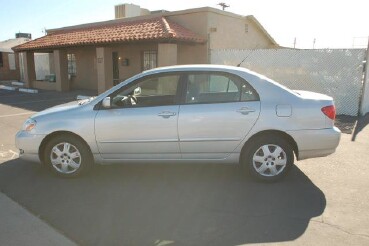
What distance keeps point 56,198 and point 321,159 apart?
14.7 ft

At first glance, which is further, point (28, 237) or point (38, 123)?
point (38, 123)

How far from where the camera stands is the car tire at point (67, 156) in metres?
4.82

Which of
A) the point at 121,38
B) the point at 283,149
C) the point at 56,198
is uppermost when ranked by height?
the point at 121,38

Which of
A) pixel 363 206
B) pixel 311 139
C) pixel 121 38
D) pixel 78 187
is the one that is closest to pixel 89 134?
pixel 78 187

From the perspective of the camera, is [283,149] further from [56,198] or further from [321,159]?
[56,198]

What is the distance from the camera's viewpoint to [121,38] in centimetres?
1437

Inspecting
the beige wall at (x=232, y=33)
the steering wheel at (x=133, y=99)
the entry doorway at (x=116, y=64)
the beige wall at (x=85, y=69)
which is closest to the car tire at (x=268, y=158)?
the steering wheel at (x=133, y=99)

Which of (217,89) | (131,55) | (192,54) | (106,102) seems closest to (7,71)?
(131,55)

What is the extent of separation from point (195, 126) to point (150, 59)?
1232cm

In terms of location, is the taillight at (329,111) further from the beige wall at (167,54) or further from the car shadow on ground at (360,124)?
the beige wall at (167,54)

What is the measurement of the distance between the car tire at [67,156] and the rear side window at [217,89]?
1737mm

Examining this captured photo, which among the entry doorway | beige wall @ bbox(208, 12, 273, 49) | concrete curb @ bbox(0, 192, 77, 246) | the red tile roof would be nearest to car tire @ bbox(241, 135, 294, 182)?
concrete curb @ bbox(0, 192, 77, 246)

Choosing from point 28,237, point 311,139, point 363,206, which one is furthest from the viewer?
point 311,139

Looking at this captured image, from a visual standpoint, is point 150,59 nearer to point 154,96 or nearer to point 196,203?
point 154,96
